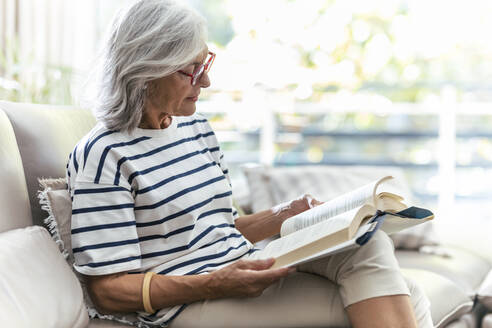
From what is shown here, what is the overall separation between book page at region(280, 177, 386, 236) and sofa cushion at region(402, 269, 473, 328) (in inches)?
16.4

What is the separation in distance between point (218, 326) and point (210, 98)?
4476mm

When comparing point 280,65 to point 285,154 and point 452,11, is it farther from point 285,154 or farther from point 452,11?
point 452,11

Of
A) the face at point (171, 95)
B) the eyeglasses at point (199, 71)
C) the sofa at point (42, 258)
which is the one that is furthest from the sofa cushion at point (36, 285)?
the eyeglasses at point (199, 71)

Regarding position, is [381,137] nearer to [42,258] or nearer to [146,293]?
[146,293]

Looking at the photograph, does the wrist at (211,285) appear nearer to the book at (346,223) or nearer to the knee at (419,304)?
the book at (346,223)

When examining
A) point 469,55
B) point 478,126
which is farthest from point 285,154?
point 469,55

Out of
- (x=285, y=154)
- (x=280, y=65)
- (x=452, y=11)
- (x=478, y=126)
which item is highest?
→ (x=452, y=11)

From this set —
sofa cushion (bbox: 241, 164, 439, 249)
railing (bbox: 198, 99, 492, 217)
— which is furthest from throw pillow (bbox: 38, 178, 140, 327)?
railing (bbox: 198, 99, 492, 217)

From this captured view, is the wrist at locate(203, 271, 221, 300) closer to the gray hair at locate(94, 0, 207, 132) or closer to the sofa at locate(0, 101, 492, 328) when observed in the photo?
the sofa at locate(0, 101, 492, 328)

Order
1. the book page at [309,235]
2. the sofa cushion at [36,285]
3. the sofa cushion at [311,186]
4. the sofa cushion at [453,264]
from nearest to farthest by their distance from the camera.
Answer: the sofa cushion at [36,285] → the book page at [309,235] → the sofa cushion at [453,264] → the sofa cushion at [311,186]

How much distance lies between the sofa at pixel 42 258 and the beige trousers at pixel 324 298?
1.4 inches

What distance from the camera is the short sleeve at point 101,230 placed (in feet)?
3.97

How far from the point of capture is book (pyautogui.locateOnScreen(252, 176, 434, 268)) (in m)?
1.09

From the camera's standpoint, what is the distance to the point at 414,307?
1249mm
